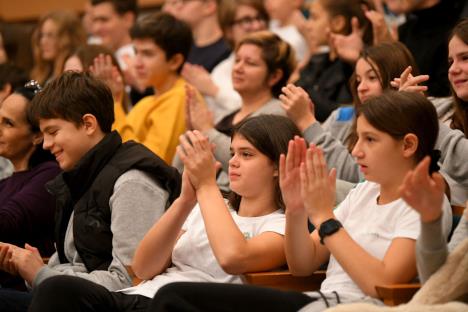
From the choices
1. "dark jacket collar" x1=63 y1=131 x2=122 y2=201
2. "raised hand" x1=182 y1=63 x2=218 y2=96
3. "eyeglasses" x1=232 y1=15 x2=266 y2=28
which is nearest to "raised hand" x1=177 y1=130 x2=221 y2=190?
"dark jacket collar" x1=63 y1=131 x2=122 y2=201

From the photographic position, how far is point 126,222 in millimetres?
3385

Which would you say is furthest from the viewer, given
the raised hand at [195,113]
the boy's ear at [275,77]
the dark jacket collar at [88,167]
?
the boy's ear at [275,77]

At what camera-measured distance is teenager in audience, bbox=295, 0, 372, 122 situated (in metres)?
4.75

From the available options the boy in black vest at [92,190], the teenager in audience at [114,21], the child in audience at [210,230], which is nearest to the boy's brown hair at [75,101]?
the boy in black vest at [92,190]

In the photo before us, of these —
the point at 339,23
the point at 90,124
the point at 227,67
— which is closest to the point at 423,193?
the point at 90,124

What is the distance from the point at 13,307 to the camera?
3387 mm

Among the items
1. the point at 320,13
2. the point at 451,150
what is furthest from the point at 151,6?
the point at 451,150

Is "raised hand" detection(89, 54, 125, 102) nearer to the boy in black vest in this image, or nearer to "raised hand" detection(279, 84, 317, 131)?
the boy in black vest

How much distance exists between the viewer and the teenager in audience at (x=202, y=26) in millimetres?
6035

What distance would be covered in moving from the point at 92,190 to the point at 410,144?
1266 mm

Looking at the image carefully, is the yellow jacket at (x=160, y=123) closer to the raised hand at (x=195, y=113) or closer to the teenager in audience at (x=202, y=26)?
the raised hand at (x=195, y=113)

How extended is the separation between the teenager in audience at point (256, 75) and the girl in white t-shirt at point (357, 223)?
161cm

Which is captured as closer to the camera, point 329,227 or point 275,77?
point 329,227

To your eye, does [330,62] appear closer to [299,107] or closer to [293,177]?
[299,107]
